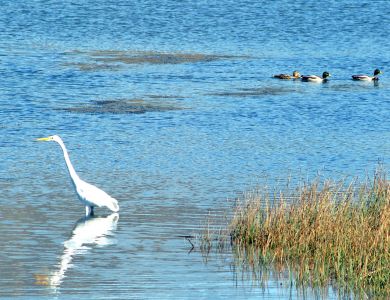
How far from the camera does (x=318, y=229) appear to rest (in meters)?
12.3

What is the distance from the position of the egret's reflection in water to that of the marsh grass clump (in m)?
1.63

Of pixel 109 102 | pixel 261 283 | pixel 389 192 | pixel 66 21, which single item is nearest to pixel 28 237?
pixel 261 283

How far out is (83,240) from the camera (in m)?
13.6

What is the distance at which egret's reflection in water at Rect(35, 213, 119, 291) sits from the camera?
38.4ft

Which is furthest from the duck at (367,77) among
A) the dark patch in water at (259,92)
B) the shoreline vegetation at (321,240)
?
the shoreline vegetation at (321,240)

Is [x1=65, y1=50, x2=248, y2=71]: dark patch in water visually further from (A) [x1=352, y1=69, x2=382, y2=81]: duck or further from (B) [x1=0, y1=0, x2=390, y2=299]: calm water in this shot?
(A) [x1=352, y1=69, x2=382, y2=81]: duck

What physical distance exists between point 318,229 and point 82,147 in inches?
339

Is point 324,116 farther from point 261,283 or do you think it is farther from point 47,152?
point 261,283

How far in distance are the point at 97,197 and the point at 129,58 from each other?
58.5 ft

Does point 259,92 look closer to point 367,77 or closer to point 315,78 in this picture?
point 315,78

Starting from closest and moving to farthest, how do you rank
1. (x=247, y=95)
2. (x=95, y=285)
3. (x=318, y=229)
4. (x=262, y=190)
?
(x=95, y=285) → (x=318, y=229) → (x=262, y=190) → (x=247, y=95)

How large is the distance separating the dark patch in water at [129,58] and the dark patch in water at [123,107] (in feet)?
15.6

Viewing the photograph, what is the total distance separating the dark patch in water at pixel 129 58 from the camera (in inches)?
1208

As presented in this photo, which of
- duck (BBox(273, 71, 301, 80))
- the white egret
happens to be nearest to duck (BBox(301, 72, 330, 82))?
duck (BBox(273, 71, 301, 80))
